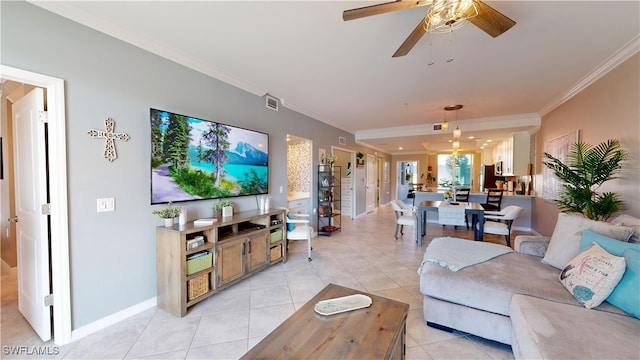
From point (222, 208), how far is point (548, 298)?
313cm

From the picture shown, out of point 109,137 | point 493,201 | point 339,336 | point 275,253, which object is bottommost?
point 275,253

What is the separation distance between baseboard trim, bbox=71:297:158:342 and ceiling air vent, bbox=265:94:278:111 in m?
2.99

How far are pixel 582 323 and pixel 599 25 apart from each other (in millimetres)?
2475

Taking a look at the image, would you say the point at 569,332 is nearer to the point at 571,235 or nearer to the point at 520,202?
the point at 571,235

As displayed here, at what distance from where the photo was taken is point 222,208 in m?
2.97

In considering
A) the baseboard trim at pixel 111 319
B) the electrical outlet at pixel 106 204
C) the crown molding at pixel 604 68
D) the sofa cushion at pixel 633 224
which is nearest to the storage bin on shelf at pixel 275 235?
the baseboard trim at pixel 111 319

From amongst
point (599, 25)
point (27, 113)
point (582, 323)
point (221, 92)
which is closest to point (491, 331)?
point (582, 323)

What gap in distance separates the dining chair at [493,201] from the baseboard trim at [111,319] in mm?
6082

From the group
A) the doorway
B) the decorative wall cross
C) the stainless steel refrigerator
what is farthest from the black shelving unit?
the doorway

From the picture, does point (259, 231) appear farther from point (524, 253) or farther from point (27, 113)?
point (524, 253)

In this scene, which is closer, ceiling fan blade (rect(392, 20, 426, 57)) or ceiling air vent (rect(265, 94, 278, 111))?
ceiling fan blade (rect(392, 20, 426, 57))

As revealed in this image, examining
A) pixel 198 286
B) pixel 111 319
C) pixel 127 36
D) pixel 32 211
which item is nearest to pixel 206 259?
pixel 198 286

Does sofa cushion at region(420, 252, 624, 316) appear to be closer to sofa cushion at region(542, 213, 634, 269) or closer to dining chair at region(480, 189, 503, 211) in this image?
sofa cushion at region(542, 213, 634, 269)

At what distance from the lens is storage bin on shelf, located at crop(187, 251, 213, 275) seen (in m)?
2.33
